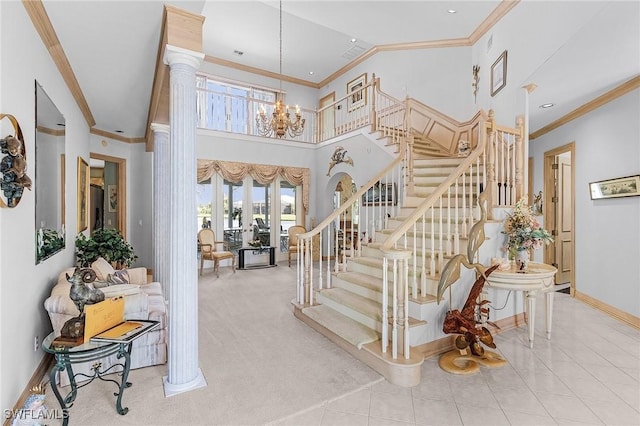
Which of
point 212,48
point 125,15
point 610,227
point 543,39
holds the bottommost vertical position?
point 610,227

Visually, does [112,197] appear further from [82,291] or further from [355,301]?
[355,301]

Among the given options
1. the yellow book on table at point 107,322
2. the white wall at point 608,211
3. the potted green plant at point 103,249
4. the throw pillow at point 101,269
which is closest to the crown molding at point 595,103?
the white wall at point 608,211

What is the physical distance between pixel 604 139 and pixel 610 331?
257 cm

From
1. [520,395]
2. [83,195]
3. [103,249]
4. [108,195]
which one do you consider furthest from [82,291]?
[108,195]

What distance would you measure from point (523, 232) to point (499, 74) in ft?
8.22

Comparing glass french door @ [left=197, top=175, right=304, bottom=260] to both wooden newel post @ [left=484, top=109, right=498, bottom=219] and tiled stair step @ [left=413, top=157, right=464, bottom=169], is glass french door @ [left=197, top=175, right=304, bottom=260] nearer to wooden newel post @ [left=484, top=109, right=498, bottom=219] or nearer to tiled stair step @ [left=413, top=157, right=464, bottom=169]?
tiled stair step @ [left=413, top=157, right=464, bottom=169]

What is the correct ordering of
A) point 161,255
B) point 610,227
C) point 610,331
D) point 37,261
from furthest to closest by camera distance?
point 161,255
point 610,227
point 610,331
point 37,261

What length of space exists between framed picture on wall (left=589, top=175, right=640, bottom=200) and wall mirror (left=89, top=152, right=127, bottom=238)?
8127mm

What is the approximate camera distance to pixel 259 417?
2158mm

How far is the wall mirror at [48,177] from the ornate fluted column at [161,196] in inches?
46.8

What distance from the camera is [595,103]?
452cm

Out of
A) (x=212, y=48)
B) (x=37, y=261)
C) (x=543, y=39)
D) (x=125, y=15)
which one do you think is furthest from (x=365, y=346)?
(x=212, y=48)

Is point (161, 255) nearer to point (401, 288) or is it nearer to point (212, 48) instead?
point (401, 288)

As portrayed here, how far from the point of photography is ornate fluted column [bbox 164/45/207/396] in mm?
2395
